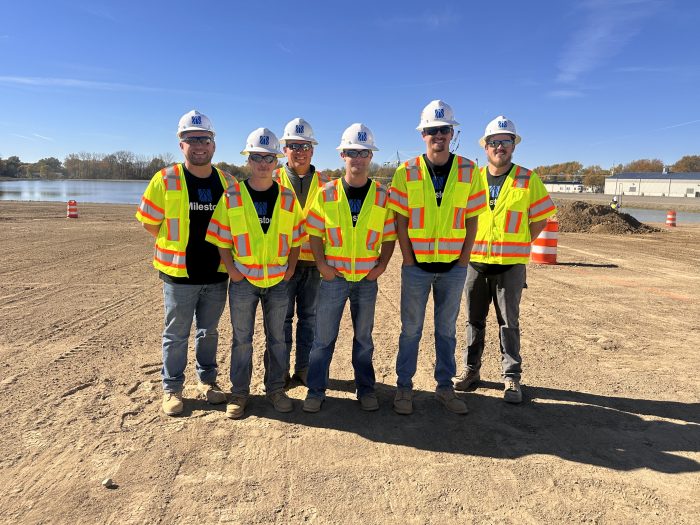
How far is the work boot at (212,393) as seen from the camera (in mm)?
3914

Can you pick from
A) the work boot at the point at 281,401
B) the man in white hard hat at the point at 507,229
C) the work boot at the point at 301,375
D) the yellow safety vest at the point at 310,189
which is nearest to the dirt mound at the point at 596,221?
the man in white hard hat at the point at 507,229

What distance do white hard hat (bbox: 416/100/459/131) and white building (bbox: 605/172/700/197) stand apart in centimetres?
8534

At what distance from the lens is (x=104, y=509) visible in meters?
2.59

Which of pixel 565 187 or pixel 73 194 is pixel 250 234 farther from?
pixel 565 187

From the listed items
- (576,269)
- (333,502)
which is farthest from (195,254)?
(576,269)

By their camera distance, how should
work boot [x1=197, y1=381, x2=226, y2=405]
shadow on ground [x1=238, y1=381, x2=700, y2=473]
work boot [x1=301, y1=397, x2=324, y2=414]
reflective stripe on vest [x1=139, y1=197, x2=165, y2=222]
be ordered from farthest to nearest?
work boot [x1=197, y1=381, x2=226, y2=405]
work boot [x1=301, y1=397, x2=324, y2=414]
reflective stripe on vest [x1=139, y1=197, x2=165, y2=222]
shadow on ground [x1=238, y1=381, x2=700, y2=473]

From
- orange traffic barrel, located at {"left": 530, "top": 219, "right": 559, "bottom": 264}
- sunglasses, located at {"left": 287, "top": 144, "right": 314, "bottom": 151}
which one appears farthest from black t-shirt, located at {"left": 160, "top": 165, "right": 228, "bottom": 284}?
→ orange traffic barrel, located at {"left": 530, "top": 219, "right": 559, "bottom": 264}

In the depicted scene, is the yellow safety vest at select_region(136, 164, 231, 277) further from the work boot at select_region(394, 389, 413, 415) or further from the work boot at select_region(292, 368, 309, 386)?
the work boot at select_region(394, 389, 413, 415)

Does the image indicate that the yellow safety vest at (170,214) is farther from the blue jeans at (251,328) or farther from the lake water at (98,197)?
the lake water at (98,197)

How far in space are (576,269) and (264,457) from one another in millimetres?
9729

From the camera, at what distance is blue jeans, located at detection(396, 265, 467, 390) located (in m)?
3.86

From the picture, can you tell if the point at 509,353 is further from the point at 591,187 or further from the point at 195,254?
the point at 591,187

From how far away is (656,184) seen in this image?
3211 inches

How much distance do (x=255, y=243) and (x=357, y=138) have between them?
1204 mm
